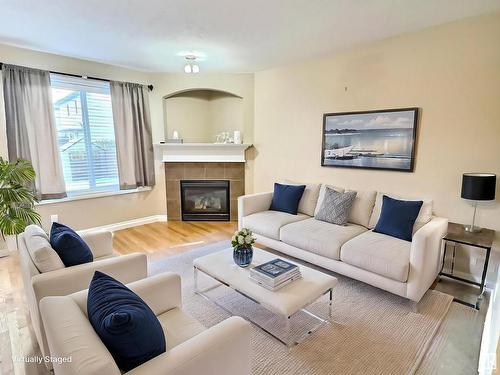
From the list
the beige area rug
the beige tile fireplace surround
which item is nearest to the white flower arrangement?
the beige area rug

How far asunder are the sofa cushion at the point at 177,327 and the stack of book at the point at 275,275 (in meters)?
0.63

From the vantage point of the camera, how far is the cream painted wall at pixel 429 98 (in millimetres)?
2699

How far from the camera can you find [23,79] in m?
3.57

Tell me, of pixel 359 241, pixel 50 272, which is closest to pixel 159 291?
pixel 50 272

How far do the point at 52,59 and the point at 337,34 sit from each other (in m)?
3.71

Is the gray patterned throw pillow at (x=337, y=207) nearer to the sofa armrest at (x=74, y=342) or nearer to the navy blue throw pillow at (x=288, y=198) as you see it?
the navy blue throw pillow at (x=288, y=198)

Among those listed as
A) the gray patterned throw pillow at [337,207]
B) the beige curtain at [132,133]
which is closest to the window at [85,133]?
the beige curtain at [132,133]

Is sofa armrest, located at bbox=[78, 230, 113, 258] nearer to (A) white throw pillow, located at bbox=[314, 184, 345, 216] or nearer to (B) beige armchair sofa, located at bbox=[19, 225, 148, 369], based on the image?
(B) beige armchair sofa, located at bbox=[19, 225, 148, 369]

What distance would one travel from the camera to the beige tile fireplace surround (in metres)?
5.12

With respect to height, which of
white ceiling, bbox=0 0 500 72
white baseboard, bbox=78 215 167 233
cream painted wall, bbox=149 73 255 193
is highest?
white ceiling, bbox=0 0 500 72

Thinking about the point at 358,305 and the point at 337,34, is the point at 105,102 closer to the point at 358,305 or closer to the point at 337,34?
the point at 337,34

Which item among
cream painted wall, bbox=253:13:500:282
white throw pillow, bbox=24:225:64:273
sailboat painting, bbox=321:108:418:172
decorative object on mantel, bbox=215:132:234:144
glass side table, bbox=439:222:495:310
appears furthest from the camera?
decorative object on mantel, bbox=215:132:234:144

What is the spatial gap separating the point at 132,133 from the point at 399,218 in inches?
161

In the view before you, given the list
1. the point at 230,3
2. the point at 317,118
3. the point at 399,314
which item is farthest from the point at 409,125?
the point at 230,3
